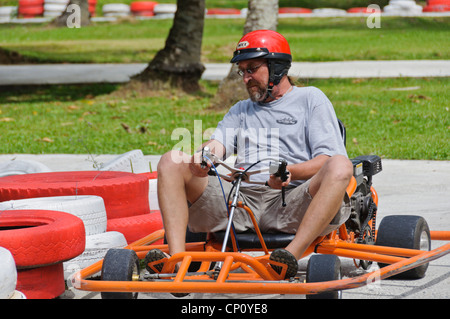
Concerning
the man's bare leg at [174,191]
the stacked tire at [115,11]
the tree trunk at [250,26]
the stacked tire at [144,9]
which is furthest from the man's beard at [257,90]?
the stacked tire at [144,9]

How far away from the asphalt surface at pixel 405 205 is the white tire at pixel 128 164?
4.06ft

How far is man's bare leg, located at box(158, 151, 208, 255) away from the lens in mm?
4152

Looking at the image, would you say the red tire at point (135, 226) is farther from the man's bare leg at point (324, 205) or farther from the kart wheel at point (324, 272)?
the kart wheel at point (324, 272)

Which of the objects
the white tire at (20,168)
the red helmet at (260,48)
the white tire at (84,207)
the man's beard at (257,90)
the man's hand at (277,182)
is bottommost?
the white tire at (84,207)

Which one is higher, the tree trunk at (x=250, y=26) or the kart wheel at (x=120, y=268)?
the tree trunk at (x=250, y=26)

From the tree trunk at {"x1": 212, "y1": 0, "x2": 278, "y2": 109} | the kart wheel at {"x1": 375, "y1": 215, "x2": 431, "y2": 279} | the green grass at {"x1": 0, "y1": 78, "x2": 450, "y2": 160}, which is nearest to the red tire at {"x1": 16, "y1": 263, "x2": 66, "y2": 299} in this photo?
the kart wheel at {"x1": 375, "y1": 215, "x2": 431, "y2": 279}

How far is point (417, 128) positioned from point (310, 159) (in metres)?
5.70

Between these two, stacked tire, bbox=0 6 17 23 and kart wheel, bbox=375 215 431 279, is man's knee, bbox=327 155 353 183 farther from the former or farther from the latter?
stacked tire, bbox=0 6 17 23

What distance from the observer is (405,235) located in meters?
4.57

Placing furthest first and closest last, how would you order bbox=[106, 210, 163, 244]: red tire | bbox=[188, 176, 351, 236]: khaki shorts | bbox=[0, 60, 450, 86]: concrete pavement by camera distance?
bbox=[0, 60, 450, 86]: concrete pavement < bbox=[106, 210, 163, 244]: red tire < bbox=[188, 176, 351, 236]: khaki shorts

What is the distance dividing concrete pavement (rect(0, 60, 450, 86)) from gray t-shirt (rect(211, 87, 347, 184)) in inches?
380

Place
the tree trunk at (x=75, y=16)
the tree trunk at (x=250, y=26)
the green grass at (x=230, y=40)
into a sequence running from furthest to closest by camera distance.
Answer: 1. the tree trunk at (x=75, y=16)
2. the green grass at (x=230, y=40)
3. the tree trunk at (x=250, y=26)

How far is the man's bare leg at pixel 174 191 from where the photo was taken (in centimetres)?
415
